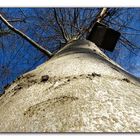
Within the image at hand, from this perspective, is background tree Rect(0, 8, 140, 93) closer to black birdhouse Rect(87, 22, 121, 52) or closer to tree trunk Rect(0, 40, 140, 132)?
black birdhouse Rect(87, 22, 121, 52)

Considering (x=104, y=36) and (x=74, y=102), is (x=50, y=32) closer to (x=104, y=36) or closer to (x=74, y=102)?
(x=104, y=36)

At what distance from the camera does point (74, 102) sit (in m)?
0.61

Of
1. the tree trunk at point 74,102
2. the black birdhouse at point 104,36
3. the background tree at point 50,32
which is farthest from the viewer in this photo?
the background tree at point 50,32

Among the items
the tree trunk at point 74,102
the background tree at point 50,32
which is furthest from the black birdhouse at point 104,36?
the tree trunk at point 74,102

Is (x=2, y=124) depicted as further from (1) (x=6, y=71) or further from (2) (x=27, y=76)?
(1) (x=6, y=71)

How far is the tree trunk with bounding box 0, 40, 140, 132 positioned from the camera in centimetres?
54

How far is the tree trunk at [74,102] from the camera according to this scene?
0.54m

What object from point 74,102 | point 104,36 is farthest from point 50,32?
point 74,102

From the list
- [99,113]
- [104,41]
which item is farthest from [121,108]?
[104,41]

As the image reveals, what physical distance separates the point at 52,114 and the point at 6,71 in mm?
1428

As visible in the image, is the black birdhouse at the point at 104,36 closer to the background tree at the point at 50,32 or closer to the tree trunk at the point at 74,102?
the background tree at the point at 50,32

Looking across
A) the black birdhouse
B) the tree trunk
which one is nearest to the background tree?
the black birdhouse

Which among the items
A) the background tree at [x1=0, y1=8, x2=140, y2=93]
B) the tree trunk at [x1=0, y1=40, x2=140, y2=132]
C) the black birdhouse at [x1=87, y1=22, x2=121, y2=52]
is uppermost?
the tree trunk at [x1=0, y1=40, x2=140, y2=132]

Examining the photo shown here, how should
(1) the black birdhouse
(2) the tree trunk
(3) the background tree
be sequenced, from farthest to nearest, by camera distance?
1. (3) the background tree
2. (1) the black birdhouse
3. (2) the tree trunk
